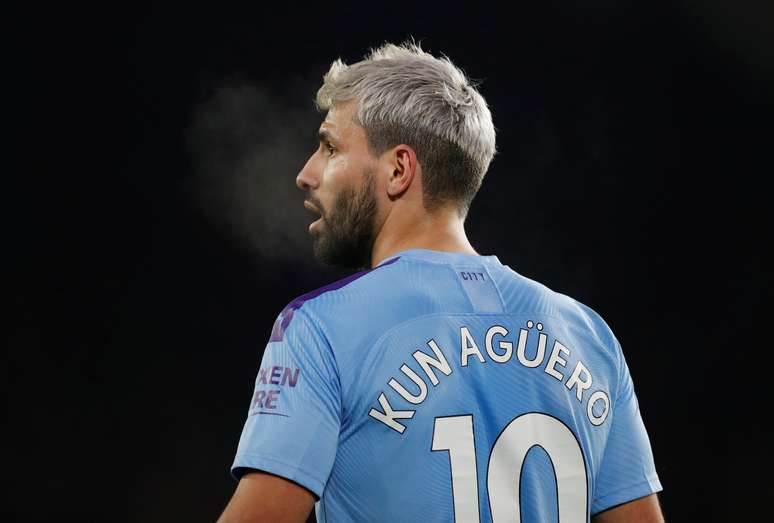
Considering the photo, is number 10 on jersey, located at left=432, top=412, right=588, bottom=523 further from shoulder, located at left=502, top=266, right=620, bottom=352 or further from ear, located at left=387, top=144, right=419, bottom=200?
ear, located at left=387, top=144, right=419, bottom=200

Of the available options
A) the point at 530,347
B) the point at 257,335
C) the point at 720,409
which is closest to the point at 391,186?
the point at 530,347

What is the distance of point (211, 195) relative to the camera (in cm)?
328

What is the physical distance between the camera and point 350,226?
3.04 feet

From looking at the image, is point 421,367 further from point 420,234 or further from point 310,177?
A: point 310,177

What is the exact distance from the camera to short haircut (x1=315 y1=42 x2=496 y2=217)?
3.00 ft

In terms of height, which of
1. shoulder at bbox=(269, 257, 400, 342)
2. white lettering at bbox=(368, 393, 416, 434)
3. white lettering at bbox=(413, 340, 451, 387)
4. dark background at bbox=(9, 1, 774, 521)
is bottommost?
white lettering at bbox=(368, 393, 416, 434)

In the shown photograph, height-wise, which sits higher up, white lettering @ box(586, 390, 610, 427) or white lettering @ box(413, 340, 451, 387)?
white lettering @ box(413, 340, 451, 387)

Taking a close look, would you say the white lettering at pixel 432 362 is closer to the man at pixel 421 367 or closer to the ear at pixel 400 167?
the man at pixel 421 367

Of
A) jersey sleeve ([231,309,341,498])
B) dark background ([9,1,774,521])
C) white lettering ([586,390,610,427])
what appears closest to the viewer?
jersey sleeve ([231,309,341,498])

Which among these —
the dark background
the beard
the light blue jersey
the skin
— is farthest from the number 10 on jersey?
the dark background

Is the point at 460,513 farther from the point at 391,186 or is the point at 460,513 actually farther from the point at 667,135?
the point at 667,135

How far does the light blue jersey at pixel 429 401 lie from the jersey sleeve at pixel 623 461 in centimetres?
5

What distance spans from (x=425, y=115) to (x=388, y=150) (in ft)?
0.17

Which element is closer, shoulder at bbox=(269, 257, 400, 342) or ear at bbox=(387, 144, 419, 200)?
shoulder at bbox=(269, 257, 400, 342)
